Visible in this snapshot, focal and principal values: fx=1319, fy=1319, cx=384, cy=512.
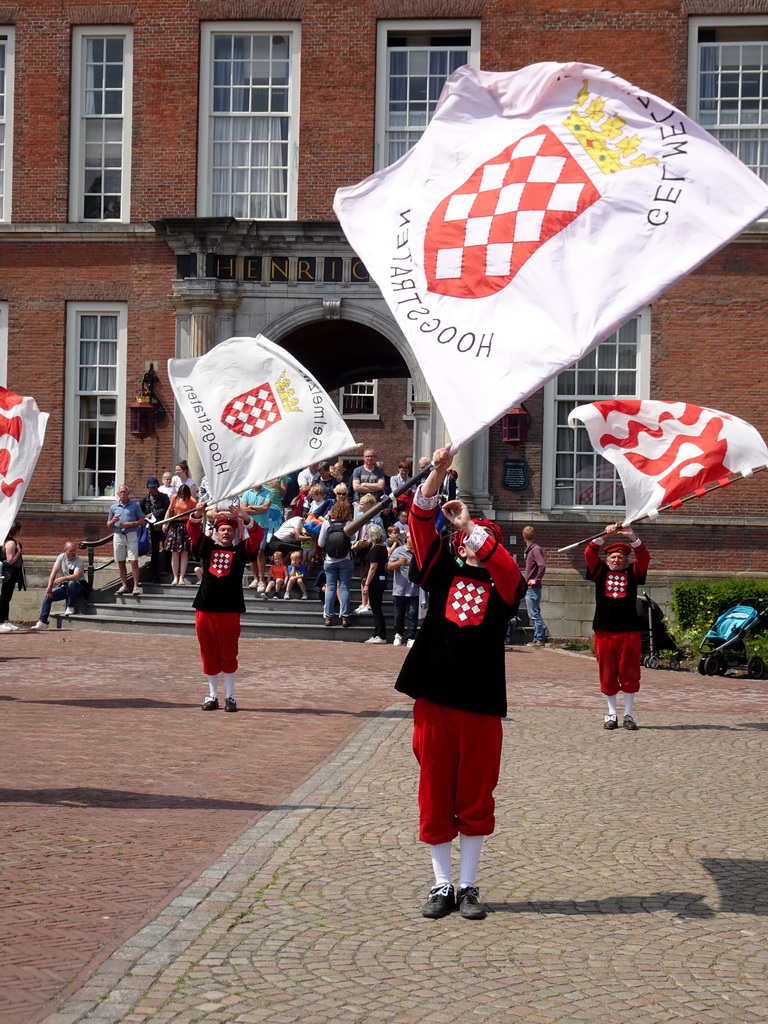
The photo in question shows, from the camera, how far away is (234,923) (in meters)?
5.79

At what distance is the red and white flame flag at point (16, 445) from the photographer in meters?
11.4

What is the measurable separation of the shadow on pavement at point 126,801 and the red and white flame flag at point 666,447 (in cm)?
418

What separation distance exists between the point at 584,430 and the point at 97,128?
1012cm

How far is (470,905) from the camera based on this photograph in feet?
19.8

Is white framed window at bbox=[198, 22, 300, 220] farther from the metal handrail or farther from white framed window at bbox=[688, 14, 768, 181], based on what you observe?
white framed window at bbox=[688, 14, 768, 181]

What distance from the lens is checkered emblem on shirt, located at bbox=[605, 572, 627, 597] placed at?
40.1 ft

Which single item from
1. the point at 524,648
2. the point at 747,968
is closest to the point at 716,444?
the point at 747,968

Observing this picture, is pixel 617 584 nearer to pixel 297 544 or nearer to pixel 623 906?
pixel 623 906

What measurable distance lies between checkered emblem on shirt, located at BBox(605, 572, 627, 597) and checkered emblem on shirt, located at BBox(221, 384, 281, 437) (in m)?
3.46

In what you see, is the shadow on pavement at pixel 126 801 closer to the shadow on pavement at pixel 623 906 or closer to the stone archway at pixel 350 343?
the shadow on pavement at pixel 623 906

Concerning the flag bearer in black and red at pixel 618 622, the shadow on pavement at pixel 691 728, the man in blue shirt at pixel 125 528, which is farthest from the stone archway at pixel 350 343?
the shadow on pavement at pixel 691 728

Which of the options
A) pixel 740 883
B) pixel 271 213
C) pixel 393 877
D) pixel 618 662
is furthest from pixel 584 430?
Result: pixel 393 877

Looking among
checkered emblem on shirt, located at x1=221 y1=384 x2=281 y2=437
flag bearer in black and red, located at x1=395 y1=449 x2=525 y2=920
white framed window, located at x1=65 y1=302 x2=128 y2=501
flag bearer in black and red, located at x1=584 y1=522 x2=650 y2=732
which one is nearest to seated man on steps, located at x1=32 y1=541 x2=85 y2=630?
white framed window, located at x1=65 y1=302 x2=128 y2=501

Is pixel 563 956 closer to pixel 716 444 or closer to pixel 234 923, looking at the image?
pixel 234 923
